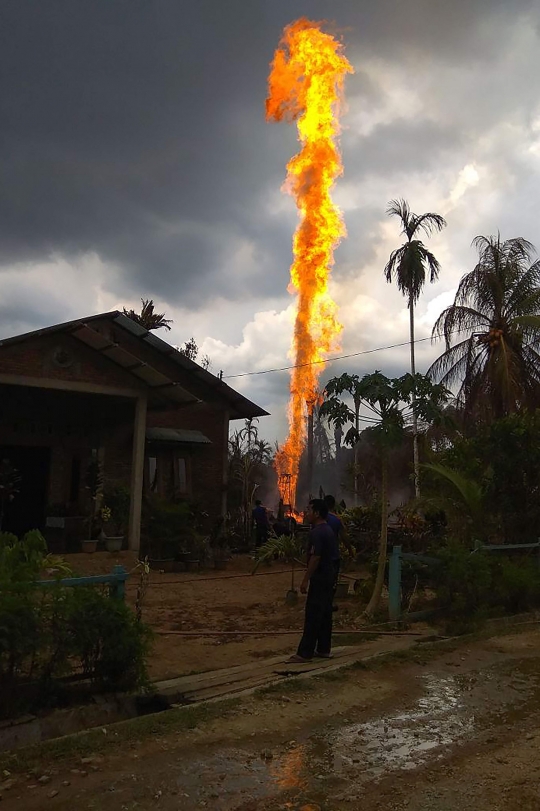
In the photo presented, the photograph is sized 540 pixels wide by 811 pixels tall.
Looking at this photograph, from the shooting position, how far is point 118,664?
5441mm

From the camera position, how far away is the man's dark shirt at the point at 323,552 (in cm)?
Answer: 711

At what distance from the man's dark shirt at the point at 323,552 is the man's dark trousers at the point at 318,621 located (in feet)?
0.17

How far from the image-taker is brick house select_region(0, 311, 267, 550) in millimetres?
13727

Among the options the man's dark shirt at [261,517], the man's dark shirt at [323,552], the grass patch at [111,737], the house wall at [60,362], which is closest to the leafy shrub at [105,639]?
the grass patch at [111,737]

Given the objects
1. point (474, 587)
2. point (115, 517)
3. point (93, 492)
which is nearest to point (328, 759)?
point (474, 587)

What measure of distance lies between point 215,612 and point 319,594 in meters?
3.61

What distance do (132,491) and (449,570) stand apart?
25.5 ft

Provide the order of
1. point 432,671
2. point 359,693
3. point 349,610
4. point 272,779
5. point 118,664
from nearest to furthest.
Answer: point 272,779 < point 118,664 < point 359,693 < point 432,671 < point 349,610

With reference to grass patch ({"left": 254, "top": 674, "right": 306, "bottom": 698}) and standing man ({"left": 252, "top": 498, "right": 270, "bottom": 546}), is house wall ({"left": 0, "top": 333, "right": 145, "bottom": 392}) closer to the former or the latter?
standing man ({"left": 252, "top": 498, "right": 270, "bottom": 546})

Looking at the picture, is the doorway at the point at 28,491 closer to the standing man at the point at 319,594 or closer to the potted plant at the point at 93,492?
the potted plant at the point at 93,492

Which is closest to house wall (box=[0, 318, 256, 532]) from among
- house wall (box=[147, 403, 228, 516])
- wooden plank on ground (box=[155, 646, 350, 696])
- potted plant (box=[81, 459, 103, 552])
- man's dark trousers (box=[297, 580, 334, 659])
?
house wall (box=[147, 403, 228, 516])

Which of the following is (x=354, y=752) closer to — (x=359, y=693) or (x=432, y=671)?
(x=359, y=693)

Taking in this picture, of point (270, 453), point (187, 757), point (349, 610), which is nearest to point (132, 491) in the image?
point (349, 610)

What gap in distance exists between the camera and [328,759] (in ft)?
14.2
